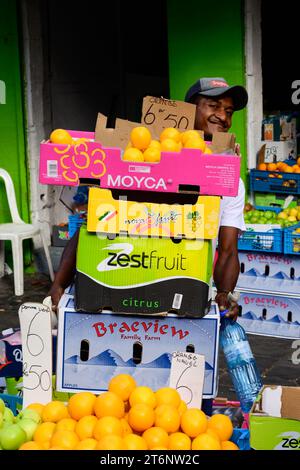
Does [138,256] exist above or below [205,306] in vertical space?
above

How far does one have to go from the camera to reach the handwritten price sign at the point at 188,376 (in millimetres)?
3244

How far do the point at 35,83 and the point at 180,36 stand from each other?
1.76 m

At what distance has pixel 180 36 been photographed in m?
8.02

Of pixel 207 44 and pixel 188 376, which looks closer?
pixel 188 376

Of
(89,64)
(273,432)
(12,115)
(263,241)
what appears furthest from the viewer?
(89,64)

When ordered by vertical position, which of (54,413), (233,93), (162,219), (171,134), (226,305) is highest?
(233,93)

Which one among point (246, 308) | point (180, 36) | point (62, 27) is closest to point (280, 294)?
point (246, 308)

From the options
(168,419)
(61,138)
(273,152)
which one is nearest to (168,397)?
(168,419)

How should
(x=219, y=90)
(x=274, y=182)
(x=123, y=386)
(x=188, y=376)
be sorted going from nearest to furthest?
(x=123, y=386), (x=188, y=376), (x=219, y=90), (x=274, y=182)

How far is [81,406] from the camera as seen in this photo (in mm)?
3059

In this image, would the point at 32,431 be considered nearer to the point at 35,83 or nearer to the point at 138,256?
the point at 138,256

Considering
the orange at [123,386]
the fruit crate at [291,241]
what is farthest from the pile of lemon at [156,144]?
the fruit crate at [291,241]

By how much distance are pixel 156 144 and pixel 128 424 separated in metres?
1.30

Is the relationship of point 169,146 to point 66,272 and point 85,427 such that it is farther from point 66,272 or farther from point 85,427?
point 85,427
